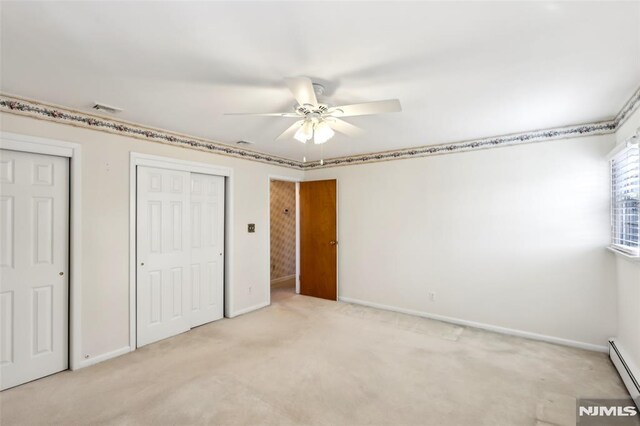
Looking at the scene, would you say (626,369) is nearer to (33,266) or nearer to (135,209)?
(135,209)

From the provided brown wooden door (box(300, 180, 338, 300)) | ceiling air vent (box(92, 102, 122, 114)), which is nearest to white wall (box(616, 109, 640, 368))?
brown wooden door (box(300, 180, 338, 300))

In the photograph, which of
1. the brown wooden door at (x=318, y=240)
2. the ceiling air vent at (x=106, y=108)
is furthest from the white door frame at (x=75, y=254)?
the brown wooden door at (x=318, y=240)

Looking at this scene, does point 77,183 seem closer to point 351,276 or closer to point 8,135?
point 8,135

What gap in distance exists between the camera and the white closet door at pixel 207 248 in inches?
155

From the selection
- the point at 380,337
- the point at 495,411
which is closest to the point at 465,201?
the point at 380,337

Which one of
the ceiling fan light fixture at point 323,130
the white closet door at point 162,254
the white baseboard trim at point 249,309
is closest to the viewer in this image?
the ceiling fan light fixture at point 323,130

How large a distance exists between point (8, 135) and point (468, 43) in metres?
3.46

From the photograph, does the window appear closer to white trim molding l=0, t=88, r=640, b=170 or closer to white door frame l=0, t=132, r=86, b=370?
white trim molding l=0, t=88, r=640, b=170

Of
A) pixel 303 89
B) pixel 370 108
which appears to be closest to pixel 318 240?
pixel 370 108

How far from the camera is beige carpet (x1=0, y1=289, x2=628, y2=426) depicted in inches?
86.3

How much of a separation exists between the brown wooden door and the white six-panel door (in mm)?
1583

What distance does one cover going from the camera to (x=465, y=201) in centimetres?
397

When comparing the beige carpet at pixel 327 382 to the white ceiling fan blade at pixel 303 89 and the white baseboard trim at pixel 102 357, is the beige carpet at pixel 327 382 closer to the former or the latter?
the white baseboard trim at pixel 102 357

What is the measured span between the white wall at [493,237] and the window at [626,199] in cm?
11
